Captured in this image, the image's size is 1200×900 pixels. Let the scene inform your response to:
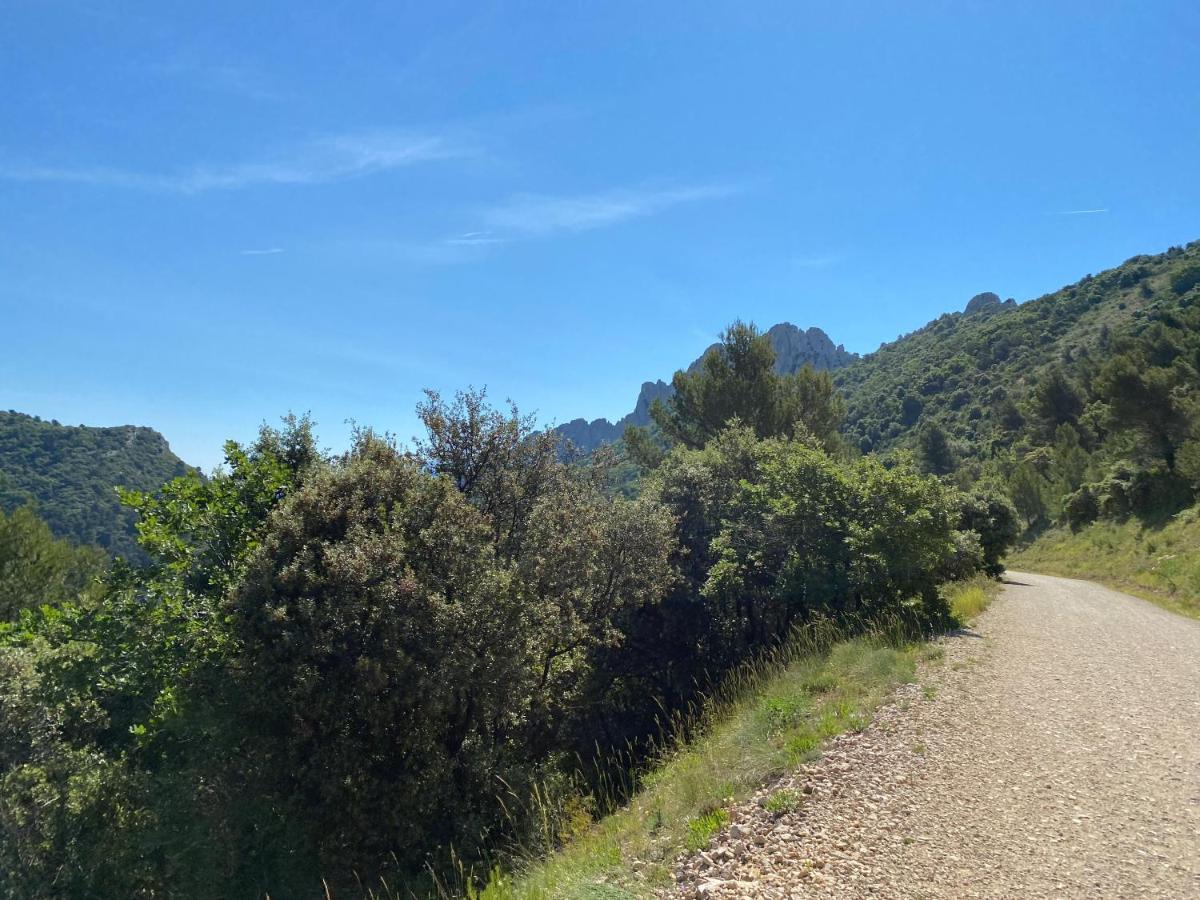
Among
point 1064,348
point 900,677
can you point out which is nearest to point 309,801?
point 900,677

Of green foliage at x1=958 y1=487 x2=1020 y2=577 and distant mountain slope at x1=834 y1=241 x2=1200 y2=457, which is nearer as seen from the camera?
green foliage at x1=958 y1=487 x2=1020 y2=577

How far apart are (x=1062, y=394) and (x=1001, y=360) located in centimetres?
4203

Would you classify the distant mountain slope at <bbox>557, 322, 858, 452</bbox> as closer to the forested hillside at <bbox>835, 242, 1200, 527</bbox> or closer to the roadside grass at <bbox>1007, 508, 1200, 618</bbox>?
the forested hillside at <bbox>835, 242, 1200, 527</bbox>

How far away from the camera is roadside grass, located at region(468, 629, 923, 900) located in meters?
4.65

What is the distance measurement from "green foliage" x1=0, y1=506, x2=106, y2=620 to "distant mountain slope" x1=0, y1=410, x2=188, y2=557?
107 feet

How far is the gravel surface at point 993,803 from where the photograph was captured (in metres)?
3.89

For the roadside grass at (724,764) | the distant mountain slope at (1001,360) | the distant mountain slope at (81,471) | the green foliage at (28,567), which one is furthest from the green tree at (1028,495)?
the distant mountain slope at (81,471)

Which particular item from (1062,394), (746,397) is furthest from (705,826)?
(1062,394)

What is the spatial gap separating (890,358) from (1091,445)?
3192 inches

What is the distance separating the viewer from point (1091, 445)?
46219 millimetres

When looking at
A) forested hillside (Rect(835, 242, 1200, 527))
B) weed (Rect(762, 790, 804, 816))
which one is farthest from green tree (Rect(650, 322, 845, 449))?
weed (Rect(762, 790, 804, 816))

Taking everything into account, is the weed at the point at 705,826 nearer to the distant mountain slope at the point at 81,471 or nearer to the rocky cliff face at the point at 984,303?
the distant mountain slope at the point at 81,471

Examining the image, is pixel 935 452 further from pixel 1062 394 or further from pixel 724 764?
pixel 724 764

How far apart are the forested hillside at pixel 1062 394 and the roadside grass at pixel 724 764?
20.0 metres
